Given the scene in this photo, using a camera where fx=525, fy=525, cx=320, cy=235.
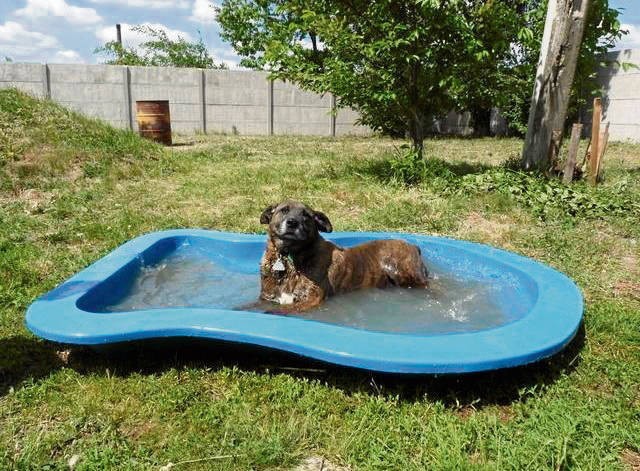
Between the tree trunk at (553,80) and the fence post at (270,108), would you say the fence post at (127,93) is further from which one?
the tree trunk at (553,80)

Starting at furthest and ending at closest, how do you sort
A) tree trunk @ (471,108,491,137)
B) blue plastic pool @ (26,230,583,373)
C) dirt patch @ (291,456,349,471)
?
1. tree trunk @ (471,108,491,137)
2. blue plastic pool @ (26,230,583,373)
3. dirt patch @ (291,456,349,471)

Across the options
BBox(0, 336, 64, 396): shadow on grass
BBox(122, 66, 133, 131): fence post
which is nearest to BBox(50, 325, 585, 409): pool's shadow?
BBox(0, 336, 64, 396): shadow on grass

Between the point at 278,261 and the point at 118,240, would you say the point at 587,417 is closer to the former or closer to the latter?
the point at 278,261

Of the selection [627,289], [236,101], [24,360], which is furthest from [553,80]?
[236,101]

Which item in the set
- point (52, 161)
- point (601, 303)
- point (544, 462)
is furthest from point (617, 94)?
point (544, 462)

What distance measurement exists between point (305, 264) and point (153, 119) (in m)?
12.5

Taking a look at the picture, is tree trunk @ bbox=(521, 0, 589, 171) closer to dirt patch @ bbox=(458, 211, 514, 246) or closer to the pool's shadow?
dirt patch @ bbox=(458, 211, 514, 246)

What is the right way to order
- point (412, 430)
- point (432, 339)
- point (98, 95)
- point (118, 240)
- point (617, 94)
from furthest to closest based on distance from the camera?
point (98, 95)
point (617, 94)
point (118, 240)
point (432, 339)
point (412, 430)

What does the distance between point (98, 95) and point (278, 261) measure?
19.4m

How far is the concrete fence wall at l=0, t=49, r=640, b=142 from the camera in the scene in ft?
66.8

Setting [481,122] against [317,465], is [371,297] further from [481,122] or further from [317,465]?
[481,122]

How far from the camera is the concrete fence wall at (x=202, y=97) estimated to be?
66.8 ft

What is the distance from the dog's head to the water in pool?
23.1 inches

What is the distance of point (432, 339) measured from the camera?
3.28 meters
